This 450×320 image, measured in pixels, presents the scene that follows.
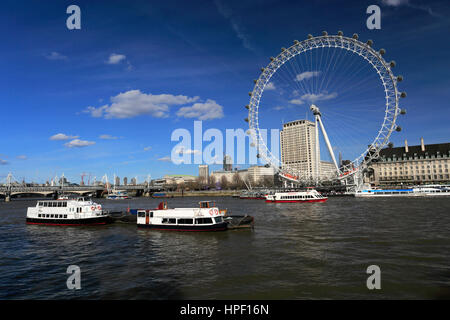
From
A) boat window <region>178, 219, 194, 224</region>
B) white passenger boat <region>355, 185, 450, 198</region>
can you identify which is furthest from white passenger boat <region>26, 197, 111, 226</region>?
white passenger boat <region>355, 185, 450, 198</region>

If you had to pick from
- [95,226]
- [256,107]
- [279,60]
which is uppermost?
[279,60]

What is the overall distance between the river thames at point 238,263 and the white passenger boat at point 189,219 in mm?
1092

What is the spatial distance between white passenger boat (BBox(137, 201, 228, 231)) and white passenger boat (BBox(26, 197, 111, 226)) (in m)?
11.5

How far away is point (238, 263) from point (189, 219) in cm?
1616

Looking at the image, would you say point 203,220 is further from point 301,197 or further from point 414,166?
point 414,166

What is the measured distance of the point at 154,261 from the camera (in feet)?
81.4

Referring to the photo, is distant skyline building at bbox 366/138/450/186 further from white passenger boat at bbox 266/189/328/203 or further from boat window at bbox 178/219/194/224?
boat window at bbox 178/219/194/224

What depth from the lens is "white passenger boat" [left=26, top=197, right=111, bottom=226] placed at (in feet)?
157

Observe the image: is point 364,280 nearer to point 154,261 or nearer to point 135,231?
point 154,261
